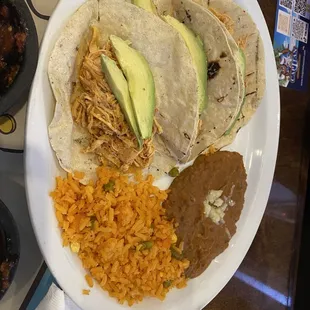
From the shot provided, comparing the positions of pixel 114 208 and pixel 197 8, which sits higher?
pixel 197 8

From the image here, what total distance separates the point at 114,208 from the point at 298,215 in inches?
59.4

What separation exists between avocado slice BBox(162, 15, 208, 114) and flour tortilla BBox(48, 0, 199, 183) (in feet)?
0.27

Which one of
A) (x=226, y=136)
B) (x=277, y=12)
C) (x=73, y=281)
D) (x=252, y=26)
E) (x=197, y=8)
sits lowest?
(x=73, y=281)

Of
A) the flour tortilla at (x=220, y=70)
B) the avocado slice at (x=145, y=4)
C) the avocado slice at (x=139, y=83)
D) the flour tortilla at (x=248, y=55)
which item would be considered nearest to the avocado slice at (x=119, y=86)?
the avocado slice at (x=139, y=83)

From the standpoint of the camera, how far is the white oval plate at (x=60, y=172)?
135 cm

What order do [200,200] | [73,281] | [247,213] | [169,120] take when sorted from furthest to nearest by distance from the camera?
[247,213], [200,200], [169,120], [73,281]

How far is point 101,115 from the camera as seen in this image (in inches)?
57.0

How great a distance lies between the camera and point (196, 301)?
180 cm

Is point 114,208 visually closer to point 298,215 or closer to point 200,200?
point 200,200

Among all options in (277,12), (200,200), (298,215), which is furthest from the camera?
(298,215)

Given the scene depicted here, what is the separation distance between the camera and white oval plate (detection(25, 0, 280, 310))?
1.35 metres

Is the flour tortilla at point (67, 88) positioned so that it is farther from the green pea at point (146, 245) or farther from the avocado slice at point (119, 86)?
the green pea at point (146, 245)

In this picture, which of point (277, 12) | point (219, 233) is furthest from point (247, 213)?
point (277, 12)

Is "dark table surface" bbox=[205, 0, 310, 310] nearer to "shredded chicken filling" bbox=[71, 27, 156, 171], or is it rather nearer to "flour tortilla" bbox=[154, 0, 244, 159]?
"flour tortilla" bbox=[154, 0, 244, 159]
